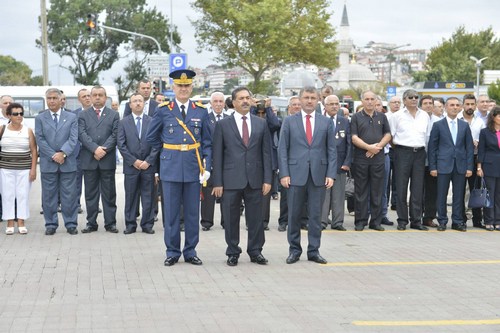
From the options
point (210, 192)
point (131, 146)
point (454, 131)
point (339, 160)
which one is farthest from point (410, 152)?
point (131, 146)

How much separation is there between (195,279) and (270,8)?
1227 inches

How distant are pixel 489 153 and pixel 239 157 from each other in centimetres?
540

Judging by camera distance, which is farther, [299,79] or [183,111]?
[299,79]

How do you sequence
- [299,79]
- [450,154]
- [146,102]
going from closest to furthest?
[450,154]
[146,102]
[299,79]

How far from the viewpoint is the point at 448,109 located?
1280cm

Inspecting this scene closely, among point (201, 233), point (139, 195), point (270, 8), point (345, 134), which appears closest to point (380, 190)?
point (345, 134)

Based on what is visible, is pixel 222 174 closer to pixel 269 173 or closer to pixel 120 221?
pixel 269 173

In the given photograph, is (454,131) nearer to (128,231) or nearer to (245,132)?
(245,132)

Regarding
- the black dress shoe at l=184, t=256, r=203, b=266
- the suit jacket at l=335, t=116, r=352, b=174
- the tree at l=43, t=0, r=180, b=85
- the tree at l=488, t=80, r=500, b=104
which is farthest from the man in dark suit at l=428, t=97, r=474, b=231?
the tree at l=43, t=0, r=180, b=85

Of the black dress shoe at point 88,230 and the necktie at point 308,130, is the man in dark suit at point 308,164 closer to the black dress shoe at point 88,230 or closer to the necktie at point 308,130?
the necktie at point 308,130

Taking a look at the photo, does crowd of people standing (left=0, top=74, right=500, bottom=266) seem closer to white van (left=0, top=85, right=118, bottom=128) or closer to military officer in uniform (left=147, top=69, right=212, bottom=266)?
military officer in uniform (left=147, top=69, right=212, bottom=266)

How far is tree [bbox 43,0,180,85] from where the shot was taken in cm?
5644

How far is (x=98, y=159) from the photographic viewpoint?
12.3 meters

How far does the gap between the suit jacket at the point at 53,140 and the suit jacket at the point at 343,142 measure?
4.07m
